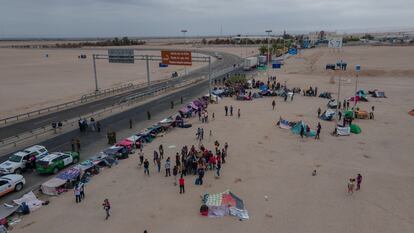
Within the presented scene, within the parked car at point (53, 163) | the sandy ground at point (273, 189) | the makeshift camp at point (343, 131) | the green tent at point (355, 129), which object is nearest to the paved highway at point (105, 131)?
the parked car at point (53, 163)

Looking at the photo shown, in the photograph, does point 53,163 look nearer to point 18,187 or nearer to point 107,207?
point 18,187

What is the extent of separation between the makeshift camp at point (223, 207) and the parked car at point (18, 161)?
1284cm

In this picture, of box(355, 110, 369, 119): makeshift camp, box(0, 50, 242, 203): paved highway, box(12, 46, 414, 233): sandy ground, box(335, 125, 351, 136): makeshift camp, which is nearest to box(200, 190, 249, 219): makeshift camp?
box(12, 46, 414, 233): sandy ground

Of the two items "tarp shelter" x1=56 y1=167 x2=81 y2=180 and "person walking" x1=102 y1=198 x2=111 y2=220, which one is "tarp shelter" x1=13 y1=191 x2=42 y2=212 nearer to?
"tarp shelter" x1=56 y1=167 x2=81 y2=180

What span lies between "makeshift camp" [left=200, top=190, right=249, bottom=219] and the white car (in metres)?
10.9

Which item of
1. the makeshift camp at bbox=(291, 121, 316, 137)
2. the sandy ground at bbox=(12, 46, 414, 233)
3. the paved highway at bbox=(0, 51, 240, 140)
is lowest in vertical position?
the sandy ground at bbox=(12, 46, 414, 233)

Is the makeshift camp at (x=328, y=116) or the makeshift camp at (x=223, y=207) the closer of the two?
the makeshift camp at (x=223, y=207)

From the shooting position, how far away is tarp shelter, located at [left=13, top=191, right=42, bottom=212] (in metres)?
17.0

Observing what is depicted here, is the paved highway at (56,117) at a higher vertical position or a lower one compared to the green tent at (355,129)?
lower

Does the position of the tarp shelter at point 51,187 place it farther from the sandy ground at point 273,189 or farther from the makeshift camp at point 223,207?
the makeshift camp at point 223,207

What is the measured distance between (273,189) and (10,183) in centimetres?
1485

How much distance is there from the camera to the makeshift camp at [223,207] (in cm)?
1614

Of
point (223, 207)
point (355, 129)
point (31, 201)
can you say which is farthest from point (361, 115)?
point (31, 201)

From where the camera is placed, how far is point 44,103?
4453 centimetres
